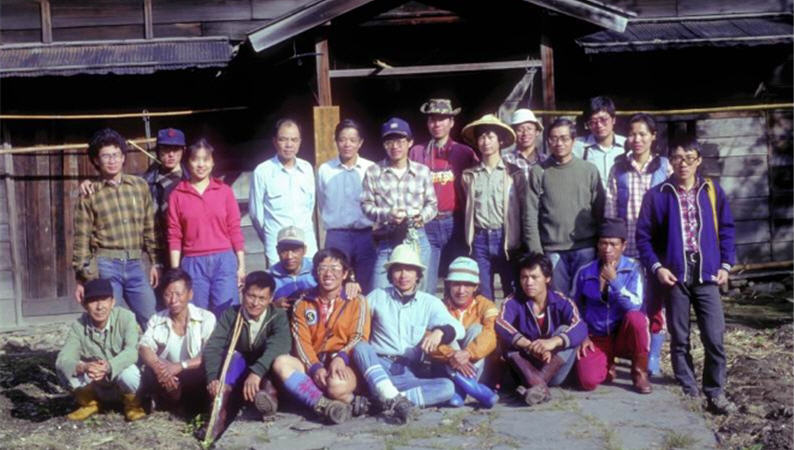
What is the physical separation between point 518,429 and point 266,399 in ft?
4.95

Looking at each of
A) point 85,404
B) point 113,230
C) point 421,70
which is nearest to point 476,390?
point 85,404

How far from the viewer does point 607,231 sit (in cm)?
582

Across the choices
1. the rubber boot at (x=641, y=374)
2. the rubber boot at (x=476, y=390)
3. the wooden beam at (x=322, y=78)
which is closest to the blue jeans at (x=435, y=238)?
the rubber boot at (x=476, y=390)

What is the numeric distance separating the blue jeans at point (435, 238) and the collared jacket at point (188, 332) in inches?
62.0

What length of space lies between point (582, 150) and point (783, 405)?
2.23 m

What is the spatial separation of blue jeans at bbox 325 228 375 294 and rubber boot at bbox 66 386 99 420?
1890 mm

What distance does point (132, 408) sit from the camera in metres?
5.70

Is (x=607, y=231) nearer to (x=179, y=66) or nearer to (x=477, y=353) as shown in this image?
(x=477, y=353)

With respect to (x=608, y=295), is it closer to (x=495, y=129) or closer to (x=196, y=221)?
(x=495, y=129)

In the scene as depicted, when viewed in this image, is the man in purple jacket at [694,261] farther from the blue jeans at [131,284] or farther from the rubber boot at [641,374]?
the blue jeans at [131,284]

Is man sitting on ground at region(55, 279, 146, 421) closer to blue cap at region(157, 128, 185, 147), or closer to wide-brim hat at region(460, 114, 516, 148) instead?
blue cap at region(157, 128, 185, 147)

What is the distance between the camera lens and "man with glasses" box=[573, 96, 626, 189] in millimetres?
6348

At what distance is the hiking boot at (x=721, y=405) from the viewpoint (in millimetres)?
5504

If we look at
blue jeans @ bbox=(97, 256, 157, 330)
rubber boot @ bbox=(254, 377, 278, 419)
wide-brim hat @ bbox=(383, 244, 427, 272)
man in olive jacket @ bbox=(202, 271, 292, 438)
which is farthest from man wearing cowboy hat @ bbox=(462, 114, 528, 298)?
blue jeans @ bbox=(97, 256, 157, 330)
